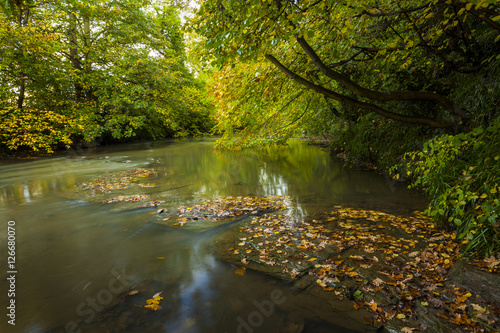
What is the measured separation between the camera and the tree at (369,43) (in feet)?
13.4

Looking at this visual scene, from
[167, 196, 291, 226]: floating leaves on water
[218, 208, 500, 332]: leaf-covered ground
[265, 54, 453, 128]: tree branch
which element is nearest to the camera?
[218, 208, 500, 332]: leaf-covered ground

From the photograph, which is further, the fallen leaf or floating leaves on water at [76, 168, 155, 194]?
floating leaves on water at [76, 168, 155, 194]

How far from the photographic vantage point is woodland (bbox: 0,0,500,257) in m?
4.06

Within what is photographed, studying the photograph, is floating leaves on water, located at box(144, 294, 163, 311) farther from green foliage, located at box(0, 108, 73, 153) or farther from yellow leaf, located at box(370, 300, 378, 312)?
green foliage, located at box(0, 108, 73, 153)

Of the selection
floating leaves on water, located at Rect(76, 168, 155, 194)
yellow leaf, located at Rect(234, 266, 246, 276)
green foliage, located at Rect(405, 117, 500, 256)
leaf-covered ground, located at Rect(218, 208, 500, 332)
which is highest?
green foliage, located at Rect(405, 117, 500, 256)

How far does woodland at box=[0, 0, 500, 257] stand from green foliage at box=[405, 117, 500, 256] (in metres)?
0.02

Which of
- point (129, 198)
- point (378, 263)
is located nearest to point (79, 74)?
point (129, 198)

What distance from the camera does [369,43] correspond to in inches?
293

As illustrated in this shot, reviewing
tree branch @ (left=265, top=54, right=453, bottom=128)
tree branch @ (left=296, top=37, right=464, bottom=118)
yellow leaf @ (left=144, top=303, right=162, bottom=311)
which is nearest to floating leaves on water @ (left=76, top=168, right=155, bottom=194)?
yellow leaf @ (left=144, top=303, right=162, bottom=311)

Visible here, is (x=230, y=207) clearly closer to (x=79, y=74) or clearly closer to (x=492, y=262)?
(x=492, y=262)

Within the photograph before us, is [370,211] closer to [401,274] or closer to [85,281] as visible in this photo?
[401,274]

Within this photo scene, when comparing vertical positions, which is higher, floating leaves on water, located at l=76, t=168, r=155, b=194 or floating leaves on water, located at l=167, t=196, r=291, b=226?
floating leaves on water, located at l=76, t=168, r=155, b=194

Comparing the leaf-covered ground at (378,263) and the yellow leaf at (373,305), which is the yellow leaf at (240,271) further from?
the yellow leaf at (373,305)

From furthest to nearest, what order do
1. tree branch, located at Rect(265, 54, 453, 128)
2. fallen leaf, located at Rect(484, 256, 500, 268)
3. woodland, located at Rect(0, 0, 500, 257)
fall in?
1. tree branch, located at Rect(265, 54, 453, 128)
2. woodland, located at Rect(0, 0, 500, 257)
3. fallen leaf, located at Rect(484, 256, 500, 268)
